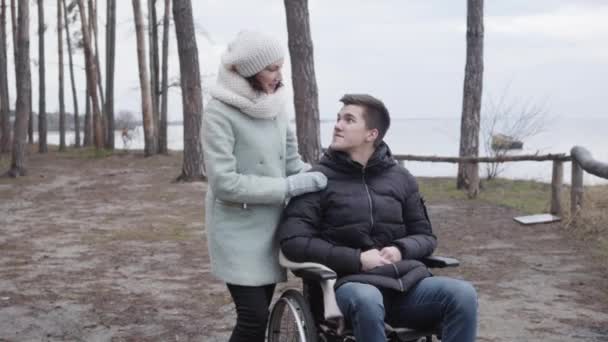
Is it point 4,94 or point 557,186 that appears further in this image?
point 4,94

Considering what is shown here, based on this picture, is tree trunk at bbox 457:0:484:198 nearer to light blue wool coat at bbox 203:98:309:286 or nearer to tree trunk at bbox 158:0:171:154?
light blue wool coat at bbox 203:98:309:286

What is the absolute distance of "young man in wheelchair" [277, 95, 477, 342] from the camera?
2852 mm

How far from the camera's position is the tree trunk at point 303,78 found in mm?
9094

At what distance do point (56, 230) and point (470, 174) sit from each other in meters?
5.65

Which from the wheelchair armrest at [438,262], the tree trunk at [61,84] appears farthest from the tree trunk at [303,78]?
the tree trunk at [61,84]

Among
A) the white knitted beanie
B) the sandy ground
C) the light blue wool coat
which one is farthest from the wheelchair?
the sandy ground

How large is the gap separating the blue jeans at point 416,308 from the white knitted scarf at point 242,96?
73 centimetres

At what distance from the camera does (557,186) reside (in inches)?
356

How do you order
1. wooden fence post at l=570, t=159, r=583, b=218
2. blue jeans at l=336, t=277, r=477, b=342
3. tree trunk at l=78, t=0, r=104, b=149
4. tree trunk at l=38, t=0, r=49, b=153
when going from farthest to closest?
1. tree trunk at l=38, t=0, r=49, b=153
2. tree trunk at l=78, t=0, r=104, b=149
3. wooden fence post at l=570, t=159, r=583, b=218
4. blue jeans at l=336, t=277, r=477, b=342

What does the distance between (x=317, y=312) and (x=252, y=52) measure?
3.44 feet

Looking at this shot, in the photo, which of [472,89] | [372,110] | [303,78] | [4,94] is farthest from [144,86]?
[372,110]

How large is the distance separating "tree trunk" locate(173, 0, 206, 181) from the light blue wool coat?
9804 millimetres

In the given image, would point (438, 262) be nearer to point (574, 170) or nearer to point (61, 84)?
point (574, 170)

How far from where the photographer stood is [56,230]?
8.68 metres
